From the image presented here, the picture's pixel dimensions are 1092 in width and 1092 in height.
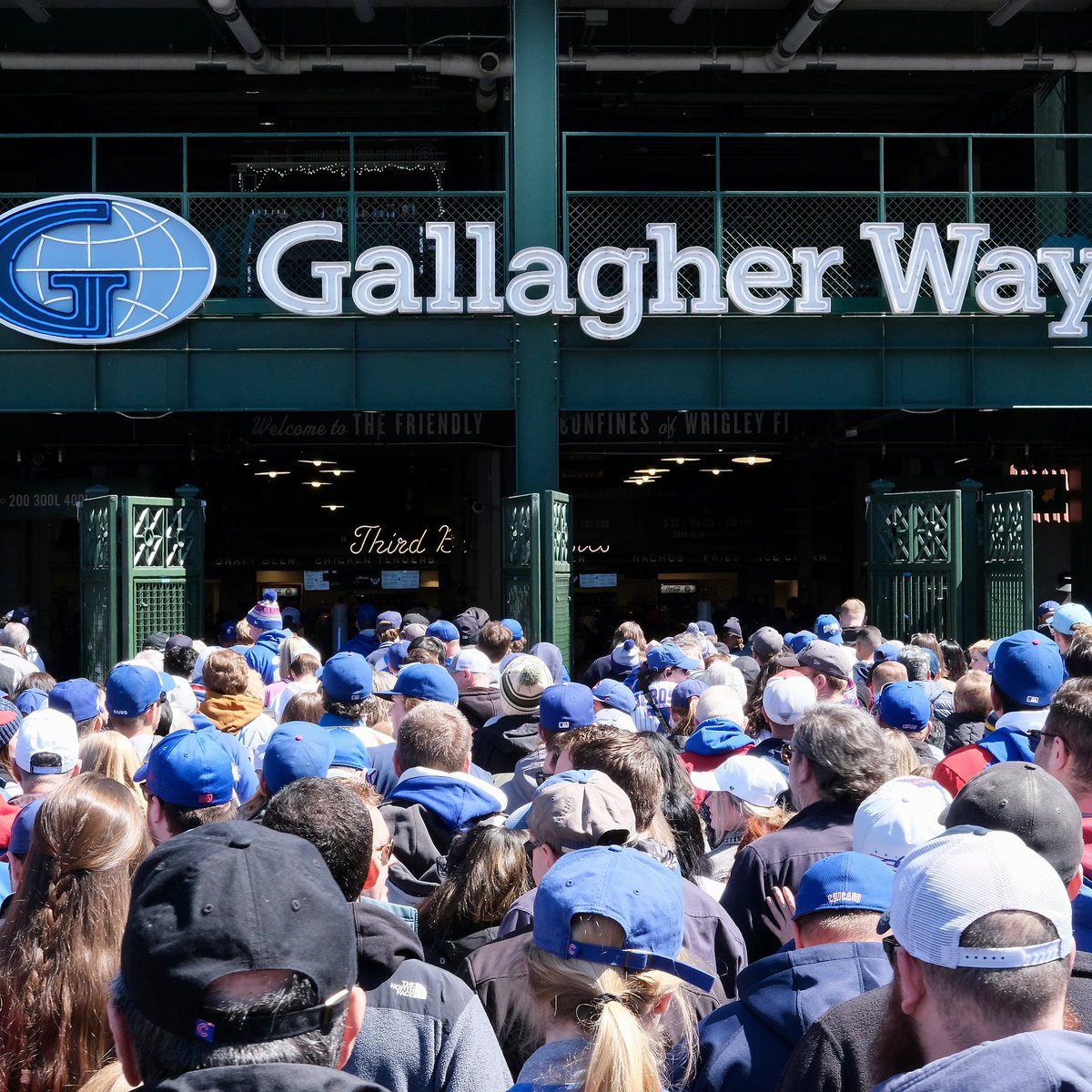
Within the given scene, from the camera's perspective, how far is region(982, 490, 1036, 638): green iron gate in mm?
13766

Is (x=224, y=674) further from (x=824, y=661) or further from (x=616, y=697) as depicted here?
(x=824, y=661)

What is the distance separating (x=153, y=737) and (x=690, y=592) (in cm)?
1966

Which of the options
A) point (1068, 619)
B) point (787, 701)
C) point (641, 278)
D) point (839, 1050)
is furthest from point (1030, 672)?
point (641, 278)

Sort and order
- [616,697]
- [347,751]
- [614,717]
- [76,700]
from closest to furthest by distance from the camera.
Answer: [347,751] < [614,717] < [76,700] < [616,697]

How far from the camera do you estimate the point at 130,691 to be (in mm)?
6348

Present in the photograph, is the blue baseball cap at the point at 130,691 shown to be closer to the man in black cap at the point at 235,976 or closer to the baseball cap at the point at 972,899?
the man in black cap at the point at 235,976

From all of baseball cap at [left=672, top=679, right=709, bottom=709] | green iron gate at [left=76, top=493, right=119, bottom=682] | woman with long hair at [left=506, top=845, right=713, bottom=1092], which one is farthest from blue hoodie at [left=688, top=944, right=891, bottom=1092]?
green iron gate at [left=76, top=493, right=119, bottom=682]

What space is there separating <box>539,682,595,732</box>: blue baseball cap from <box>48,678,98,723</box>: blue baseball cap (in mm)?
2821

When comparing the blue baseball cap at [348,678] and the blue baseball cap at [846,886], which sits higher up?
the blue baseball cap at [348,678]

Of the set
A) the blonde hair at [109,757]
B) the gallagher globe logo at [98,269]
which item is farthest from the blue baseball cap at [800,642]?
the gallagher globe logo at [98,269]

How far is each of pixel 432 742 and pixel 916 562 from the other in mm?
10964

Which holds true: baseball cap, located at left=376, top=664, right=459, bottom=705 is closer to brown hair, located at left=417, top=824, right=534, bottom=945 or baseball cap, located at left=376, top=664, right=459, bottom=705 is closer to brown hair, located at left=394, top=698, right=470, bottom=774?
brown hair, located at left=394, top=698, right=470, bottom=774

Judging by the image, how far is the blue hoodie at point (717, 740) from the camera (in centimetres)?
593

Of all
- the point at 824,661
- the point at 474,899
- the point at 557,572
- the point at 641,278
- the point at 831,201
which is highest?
the point at 831,201
